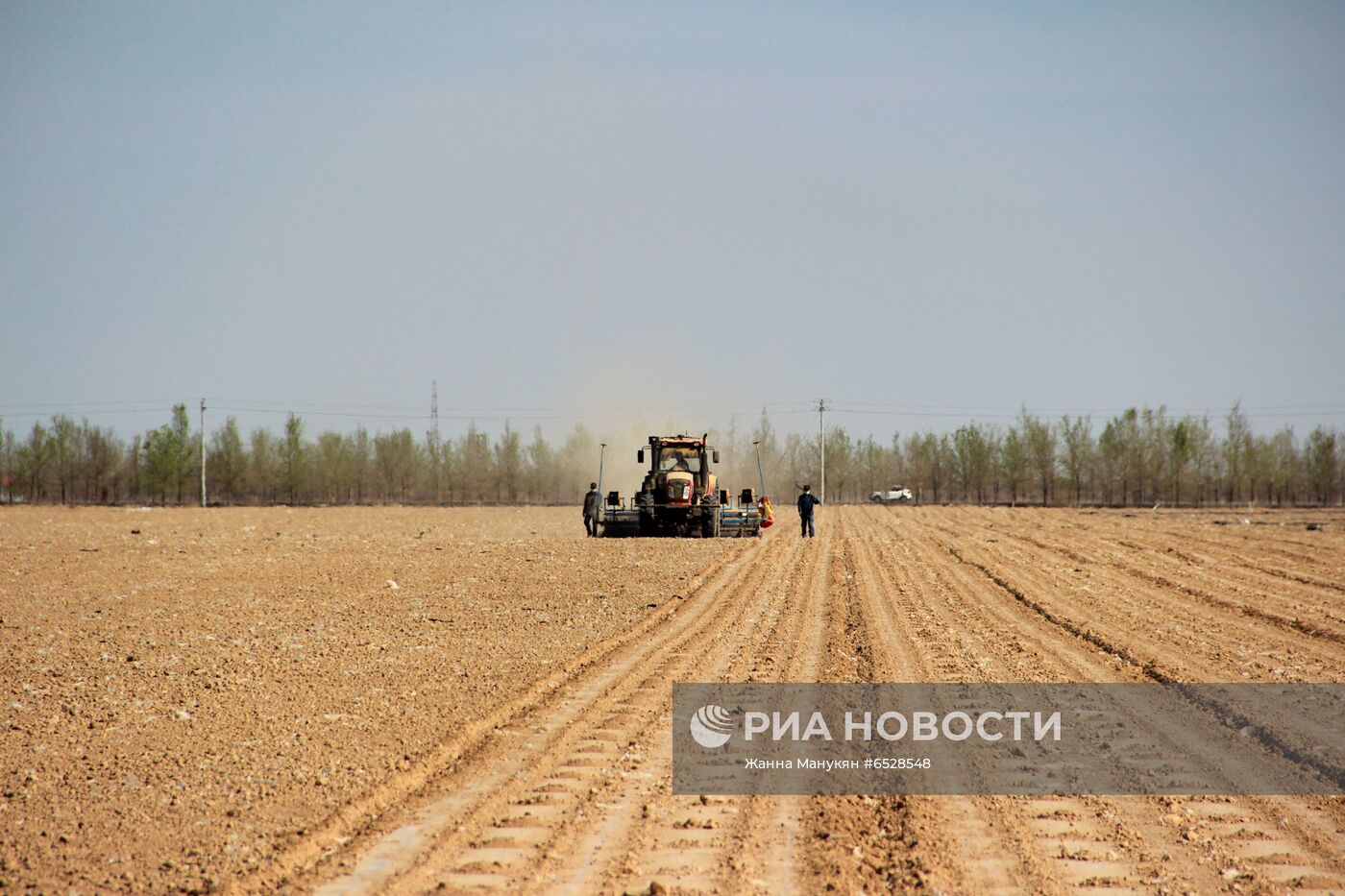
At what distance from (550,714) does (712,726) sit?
4.77ft

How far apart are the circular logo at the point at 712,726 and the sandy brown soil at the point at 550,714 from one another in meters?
0.32

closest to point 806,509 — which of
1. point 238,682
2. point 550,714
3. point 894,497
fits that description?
point 238,682

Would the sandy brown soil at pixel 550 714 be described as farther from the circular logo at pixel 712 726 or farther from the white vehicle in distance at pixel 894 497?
the white vehicle in distance at pixel 894 497

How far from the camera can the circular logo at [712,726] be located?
779cm

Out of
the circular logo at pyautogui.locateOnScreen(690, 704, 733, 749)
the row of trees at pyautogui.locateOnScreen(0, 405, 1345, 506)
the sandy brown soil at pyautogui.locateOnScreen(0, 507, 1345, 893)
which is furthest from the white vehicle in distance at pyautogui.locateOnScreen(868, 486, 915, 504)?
the circular logo at pyautogui.locateOnScreen(690, 704, 733, 749)

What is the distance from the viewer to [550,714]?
28.5 ft

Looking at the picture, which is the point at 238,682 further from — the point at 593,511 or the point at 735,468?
the point at 735,468

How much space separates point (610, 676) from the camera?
33.8 ft

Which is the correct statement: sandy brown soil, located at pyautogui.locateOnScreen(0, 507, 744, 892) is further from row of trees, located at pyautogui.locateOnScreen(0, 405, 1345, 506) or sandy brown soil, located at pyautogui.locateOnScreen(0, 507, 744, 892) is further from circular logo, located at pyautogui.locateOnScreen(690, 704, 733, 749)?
row of trees, located at pyautogui.locateOnScreen(0, 405, 1345, 506)

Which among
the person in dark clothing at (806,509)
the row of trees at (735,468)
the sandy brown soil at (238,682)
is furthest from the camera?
the row of trees at (735,468)

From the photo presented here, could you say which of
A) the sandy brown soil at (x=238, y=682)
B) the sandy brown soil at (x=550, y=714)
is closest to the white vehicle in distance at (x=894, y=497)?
the sandy brown soil at (x=550, y=714)

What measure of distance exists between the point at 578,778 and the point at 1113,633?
8.70 metres

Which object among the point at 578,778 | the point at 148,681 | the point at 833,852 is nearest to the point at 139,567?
the point at 148,681

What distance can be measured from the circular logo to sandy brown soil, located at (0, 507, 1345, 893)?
32 centimetres
